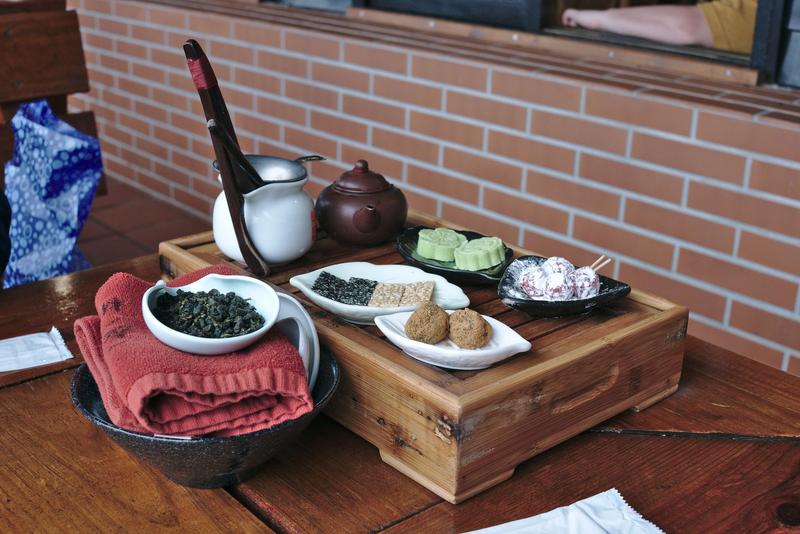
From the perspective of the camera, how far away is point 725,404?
122cm

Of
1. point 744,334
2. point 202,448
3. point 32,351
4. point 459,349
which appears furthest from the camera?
point 744,334

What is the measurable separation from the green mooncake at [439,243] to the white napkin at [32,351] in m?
0.53

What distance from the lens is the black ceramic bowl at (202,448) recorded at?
943 millimetres

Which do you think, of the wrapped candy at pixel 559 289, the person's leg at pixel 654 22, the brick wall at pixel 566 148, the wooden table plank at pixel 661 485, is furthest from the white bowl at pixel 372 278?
the person's leg at pixel 654 22

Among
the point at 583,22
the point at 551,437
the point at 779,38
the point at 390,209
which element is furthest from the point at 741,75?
the point at 551,437

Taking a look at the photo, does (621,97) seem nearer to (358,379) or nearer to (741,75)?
(741,75)

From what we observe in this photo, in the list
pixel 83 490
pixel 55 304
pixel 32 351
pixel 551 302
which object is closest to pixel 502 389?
pixel 551 302

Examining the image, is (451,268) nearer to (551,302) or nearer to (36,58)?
(551,302)

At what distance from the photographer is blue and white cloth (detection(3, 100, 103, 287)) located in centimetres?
208

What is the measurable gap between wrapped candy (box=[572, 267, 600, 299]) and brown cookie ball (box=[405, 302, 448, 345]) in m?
0.22

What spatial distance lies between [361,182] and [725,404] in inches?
25.1

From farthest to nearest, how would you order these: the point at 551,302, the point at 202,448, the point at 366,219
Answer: the point at 366,219
the point at 551,302
the point at 202,448

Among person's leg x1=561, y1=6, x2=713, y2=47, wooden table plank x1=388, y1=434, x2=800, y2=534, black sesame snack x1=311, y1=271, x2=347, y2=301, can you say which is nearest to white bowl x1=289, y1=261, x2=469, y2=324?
black sesame snack x1=311, y1=271, x2=347, y2=301

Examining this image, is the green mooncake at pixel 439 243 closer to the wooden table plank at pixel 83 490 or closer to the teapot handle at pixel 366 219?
the teapot handle at pixel 366 219
